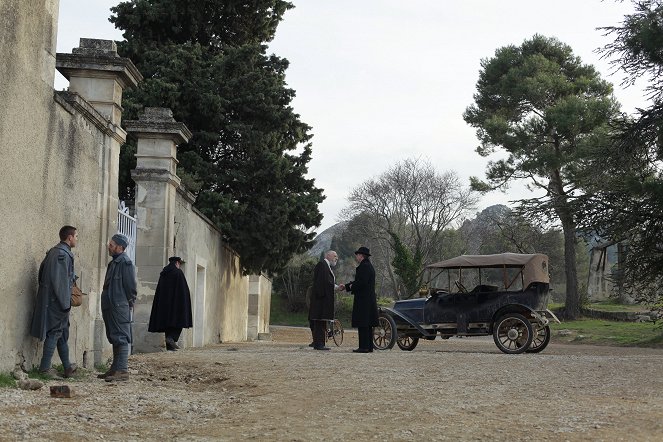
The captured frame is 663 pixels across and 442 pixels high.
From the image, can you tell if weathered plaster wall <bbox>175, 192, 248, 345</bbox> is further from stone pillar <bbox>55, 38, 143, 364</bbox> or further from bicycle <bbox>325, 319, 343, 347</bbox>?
stone pillar <bbox>55, 38, 143, 364</bbox>

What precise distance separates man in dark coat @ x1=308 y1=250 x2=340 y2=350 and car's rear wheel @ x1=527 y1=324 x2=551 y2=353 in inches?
141

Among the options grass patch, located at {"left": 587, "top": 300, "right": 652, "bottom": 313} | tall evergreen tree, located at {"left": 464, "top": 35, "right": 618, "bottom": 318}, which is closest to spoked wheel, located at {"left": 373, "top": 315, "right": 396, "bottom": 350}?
tall evergreen tree, located at {"left": 464, "top": 35, "right": 618, "bottom": 318}

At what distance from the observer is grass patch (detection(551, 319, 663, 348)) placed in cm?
2170

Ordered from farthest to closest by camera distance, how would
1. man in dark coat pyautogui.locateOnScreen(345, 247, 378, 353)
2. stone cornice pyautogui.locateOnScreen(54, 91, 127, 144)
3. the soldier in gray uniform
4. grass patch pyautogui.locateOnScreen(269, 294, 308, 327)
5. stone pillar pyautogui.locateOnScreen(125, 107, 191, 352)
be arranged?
grass patch pyautogui.locateOnScreen(269, 294, 308, 327), stone pillar pyautogui.locateOnScreen(125, 107, 191, 352), man in dark coat pyautogui.locateOnScreen(345, 247, 378, 353), stone cornice pyautogui.locateOnScreen(54, 91, 127, 144), the soldier in gray uniform

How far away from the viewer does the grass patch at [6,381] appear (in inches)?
302

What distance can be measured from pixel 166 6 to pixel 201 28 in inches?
65.1

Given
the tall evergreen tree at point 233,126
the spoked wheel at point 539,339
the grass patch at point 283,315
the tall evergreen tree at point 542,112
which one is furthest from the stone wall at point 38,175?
the grass patch at point 283,315

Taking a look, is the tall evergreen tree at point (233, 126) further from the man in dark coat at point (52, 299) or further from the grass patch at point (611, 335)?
the man in dark coat at point (52, 299)

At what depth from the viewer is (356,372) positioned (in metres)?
9.47

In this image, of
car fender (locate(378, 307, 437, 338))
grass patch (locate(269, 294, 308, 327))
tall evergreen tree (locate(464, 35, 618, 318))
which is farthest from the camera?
grass patch (locate(269, 294, 308, 327))

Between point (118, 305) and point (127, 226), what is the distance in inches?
204

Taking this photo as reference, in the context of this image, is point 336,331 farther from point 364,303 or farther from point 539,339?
point 364,303

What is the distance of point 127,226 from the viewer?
47.1 feet

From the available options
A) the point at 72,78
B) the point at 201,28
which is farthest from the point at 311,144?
the point at 72,78
